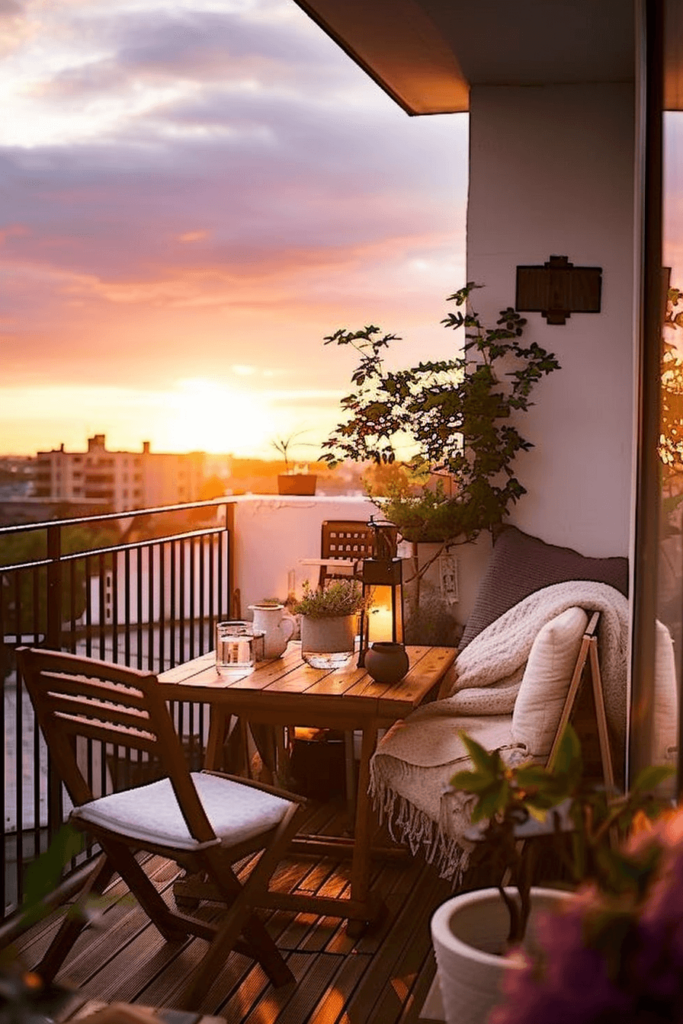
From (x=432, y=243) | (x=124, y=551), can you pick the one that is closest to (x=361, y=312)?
(x=432, y=243)

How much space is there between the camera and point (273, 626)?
160 inches

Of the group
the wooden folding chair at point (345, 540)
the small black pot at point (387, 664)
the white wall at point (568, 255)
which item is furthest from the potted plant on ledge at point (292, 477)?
the small black pot at point (387, 664)

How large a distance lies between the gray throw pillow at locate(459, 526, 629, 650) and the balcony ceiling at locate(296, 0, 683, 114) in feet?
6.68

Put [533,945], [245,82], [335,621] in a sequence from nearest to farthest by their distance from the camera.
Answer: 1. [533,945]
2. [335,621]
3. [245,82]

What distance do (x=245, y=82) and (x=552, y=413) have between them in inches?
125

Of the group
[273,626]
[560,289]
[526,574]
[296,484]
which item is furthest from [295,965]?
[296,484]

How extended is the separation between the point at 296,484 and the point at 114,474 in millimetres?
7024

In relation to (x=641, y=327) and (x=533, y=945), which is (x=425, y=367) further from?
(x=533, y=945)

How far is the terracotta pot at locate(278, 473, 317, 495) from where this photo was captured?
22.1 ft

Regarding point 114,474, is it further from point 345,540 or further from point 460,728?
point 460,728

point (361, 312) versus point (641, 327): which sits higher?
point (361, 312)

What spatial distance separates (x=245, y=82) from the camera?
7273 mm

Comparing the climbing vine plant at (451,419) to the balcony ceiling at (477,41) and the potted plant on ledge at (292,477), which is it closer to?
the balcony ceiling at (477,41)

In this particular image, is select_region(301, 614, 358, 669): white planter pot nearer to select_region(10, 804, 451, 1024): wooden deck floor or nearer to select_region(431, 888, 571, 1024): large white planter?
select_region(10, 804, 451, 1024): wooden deck floor
